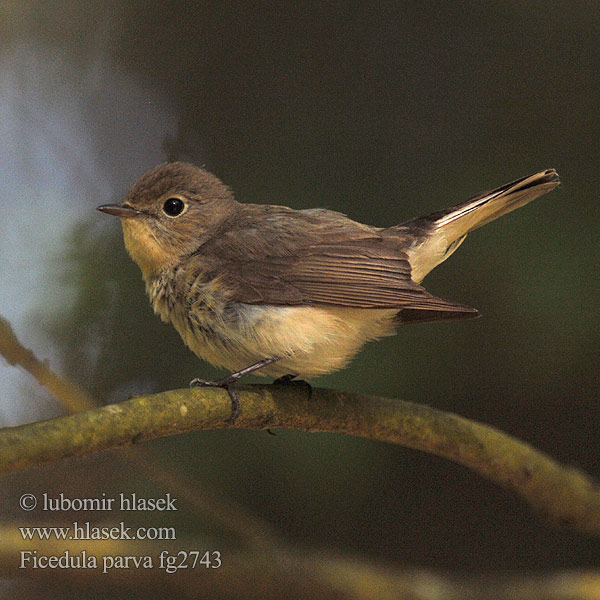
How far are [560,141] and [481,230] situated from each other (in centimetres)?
19

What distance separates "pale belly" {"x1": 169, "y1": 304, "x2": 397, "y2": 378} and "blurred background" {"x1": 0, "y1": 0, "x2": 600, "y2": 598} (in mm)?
162

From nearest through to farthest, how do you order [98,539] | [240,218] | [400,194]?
[98,539] < [240,218] < [400,194]

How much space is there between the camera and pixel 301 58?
44.7 inches

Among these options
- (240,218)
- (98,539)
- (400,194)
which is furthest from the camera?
(400,194)

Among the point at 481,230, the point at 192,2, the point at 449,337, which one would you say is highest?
the point at 192,2

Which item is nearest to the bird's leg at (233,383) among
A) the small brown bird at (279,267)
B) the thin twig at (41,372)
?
the small brown bird at (279,267)

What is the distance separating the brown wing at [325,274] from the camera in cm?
90

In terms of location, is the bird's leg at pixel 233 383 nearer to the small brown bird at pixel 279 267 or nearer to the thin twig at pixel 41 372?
the small brown bird at pixel 279 267

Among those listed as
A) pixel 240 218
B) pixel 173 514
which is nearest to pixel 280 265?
pixel 240 218

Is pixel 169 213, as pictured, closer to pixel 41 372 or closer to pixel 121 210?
pixel 121 210

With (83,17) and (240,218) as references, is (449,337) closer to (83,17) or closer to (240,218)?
(240,218)

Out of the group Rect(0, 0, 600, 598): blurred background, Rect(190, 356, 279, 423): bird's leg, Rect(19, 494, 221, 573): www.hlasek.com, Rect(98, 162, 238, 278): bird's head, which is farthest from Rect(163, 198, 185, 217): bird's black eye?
Rect(19, 494, 221, 573): www.hlasek.com

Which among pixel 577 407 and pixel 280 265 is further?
pixel 577 407

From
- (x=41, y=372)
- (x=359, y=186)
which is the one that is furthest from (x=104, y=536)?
(x=359, y=186)
